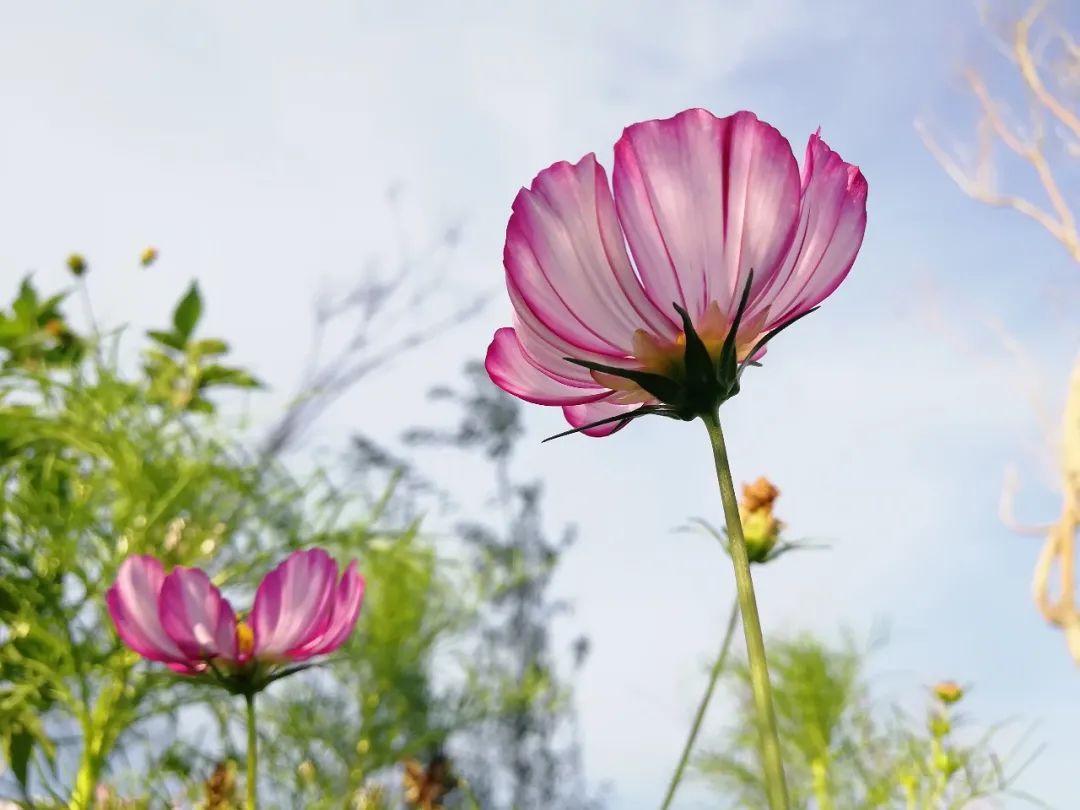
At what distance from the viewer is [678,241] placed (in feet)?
1.26

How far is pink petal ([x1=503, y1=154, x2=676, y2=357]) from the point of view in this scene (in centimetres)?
37

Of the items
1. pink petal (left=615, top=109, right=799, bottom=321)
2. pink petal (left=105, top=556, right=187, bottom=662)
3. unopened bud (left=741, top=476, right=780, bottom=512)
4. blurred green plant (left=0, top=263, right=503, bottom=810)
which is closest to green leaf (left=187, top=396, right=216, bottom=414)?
blurred green plant (left=0, top=263, right=503, bottom=810)

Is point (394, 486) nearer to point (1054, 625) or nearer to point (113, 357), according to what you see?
point (113, 357)

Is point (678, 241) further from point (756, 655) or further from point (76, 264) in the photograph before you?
point (76, 264)

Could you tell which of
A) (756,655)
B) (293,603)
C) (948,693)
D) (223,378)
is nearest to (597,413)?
(756,655)

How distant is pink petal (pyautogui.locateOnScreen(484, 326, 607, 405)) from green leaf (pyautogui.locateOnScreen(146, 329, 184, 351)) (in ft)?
3.87

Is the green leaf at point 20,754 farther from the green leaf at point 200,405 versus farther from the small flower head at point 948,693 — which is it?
the small flower head at point 948,693

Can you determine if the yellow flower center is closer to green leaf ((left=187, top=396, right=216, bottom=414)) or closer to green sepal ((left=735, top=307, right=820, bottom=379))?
green sepal ((left=735, top=307, right=820, bottom=379))

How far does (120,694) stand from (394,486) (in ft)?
1.31

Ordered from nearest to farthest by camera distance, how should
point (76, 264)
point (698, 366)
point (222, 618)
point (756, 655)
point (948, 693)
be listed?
1. point (756, 655)
2. point (698, 366)
3. point (222, 618)
4. point (948, 693)
5. point (76, 264)

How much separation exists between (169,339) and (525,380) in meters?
1.19

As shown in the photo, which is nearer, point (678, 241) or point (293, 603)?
point (678, 241)

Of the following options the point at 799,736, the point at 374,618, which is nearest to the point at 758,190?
the point at 799,736

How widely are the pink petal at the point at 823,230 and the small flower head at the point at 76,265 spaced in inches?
51.4
